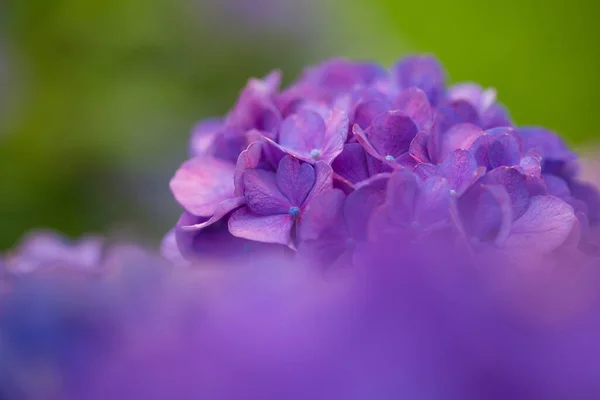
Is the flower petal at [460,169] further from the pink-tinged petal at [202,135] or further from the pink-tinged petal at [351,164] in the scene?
the pink-tinged petal at [202,135]

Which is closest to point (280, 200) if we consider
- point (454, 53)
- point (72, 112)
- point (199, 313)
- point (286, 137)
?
point (286, 137)

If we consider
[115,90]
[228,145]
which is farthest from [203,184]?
[115,90]

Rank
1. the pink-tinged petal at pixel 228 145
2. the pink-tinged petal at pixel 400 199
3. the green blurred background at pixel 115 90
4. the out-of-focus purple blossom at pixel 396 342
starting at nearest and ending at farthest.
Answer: the out-of-focus purple blossom at pixel 396 342
the pink-tinged petal at pixel 400 199
the pink-tinged petal at pixel 228 145
the green blurred background at pixel 115 90

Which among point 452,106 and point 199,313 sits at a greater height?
point 452,106

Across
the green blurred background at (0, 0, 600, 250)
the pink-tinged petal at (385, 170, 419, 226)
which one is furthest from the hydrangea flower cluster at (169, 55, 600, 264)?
the green blurred background at (0, 0, 600, 250)

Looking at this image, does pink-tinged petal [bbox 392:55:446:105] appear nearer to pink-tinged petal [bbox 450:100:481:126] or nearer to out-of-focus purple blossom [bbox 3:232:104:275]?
pink-tinged petal [bbox 450:100:481:126]

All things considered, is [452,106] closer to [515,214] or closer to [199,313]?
[515,214]

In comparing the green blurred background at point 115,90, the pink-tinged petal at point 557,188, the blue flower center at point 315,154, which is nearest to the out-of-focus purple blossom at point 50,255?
the blue flower center at point 315,154
